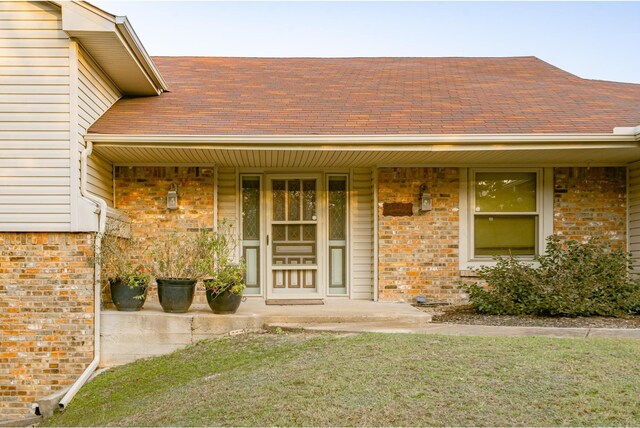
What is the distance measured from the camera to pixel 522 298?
7.34 meters

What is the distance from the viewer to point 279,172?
8719 millimetres

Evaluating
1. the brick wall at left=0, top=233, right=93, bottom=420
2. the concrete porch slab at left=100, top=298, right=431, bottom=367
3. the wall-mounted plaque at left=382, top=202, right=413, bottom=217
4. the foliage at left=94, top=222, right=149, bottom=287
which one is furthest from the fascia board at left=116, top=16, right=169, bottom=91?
the wall-mounted plaque at left=382, top=202, right=413, bottom=217

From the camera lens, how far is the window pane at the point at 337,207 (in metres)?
8.80

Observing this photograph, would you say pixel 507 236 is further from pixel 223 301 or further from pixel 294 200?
pixel 223 301

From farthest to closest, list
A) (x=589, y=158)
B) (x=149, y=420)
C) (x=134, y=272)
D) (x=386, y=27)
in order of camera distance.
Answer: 1. (x=386, y=27)
2. (x=589, y=158)
3. (x=134, y=272)
4. (x=149, y=420)

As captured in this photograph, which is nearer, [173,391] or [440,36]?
[173,391]

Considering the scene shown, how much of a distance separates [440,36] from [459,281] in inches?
333

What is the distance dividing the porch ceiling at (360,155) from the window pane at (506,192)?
0.27 metres

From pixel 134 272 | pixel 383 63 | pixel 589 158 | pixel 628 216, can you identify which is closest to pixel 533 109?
pixel 589 158

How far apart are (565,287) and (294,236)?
395cm

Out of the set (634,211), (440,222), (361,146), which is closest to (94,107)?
(361,146)

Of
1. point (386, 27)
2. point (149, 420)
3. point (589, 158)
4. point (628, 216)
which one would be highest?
point (386, 27)

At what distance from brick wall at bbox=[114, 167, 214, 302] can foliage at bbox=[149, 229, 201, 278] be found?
145 millimetres

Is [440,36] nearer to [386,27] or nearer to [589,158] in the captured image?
[386,27]
